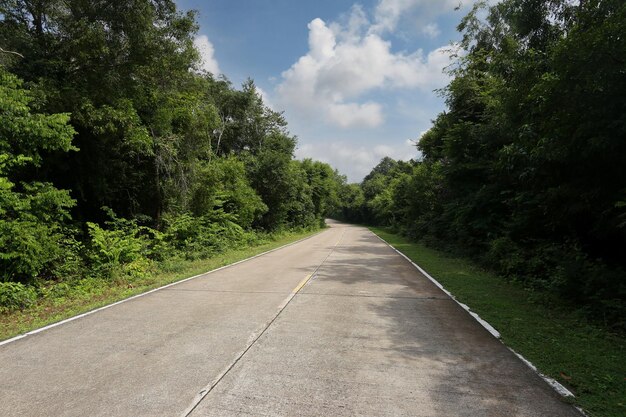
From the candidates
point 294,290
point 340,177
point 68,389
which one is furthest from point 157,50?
point 340,177

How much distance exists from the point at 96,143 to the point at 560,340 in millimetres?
15117

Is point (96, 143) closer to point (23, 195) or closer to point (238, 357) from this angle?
point (23, 195)

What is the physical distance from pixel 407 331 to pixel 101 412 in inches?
172

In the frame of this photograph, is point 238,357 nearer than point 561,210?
Yes

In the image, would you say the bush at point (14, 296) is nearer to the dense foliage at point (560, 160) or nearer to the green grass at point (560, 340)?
the green grass at point (560, 340)

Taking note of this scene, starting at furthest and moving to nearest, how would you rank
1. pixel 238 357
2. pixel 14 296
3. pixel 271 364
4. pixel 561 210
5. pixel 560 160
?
pixel 561 210 < pixel 14 296 < pixel 560 160 < pixel 238 357 < pixel 271 364

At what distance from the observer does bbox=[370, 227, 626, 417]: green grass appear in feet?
13.5

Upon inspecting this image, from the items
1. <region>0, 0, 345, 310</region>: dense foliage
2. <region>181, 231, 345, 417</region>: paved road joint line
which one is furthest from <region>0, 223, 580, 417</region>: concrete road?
<region>0, 0, 345, 310</region>: dense foliage

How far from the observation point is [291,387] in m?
4.07

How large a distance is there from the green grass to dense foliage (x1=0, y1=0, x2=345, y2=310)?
1031 centimetres

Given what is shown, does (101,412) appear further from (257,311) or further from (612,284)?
(612,284)

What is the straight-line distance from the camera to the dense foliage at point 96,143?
9.61m

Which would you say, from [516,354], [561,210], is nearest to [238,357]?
[516,354]

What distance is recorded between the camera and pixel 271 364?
4.69 meters
